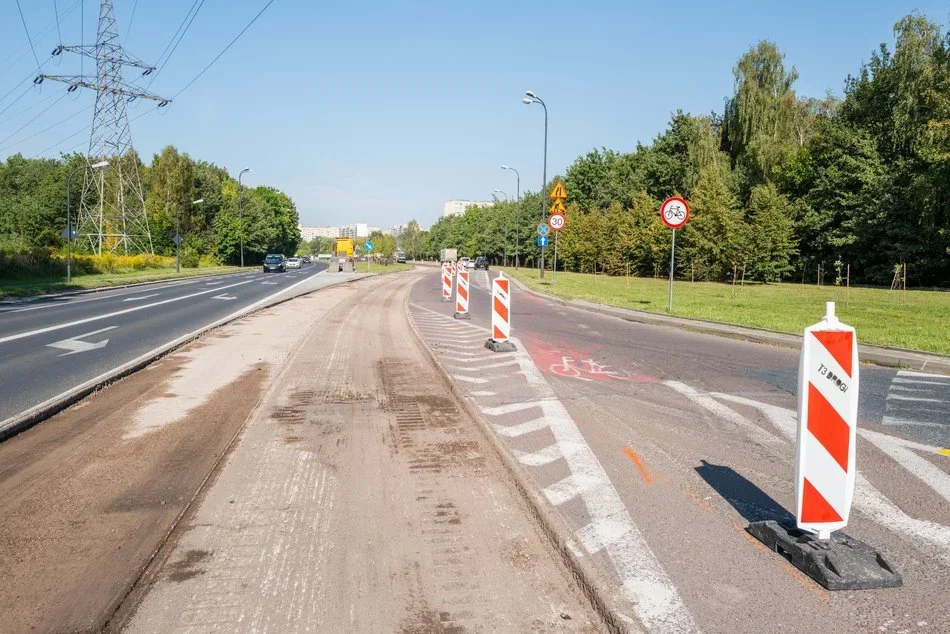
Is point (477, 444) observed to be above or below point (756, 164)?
below

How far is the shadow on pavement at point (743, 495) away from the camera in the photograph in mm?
4383

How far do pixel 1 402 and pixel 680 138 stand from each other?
201 ft

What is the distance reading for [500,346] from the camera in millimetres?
11609

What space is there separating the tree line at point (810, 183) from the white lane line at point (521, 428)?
3507 centimetres

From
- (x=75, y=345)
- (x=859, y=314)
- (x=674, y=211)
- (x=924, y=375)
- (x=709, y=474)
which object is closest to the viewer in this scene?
(x=709, y=474)

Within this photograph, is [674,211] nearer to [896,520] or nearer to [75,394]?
[896,520]

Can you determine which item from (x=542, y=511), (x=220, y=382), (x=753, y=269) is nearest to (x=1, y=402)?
(x=220, y=382)

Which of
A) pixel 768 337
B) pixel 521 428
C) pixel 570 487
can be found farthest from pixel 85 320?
pixel 768 337

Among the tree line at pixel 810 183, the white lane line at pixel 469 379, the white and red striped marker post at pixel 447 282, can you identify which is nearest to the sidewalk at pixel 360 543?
the white lane line at pixel 469 379

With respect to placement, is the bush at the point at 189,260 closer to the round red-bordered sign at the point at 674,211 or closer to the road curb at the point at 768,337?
the road curb at the point at 768,337

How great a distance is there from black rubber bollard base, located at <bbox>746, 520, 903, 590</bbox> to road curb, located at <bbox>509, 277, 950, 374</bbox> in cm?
805

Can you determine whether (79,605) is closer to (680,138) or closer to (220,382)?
(220,382)

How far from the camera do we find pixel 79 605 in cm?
320

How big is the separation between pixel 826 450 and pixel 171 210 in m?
84.1
